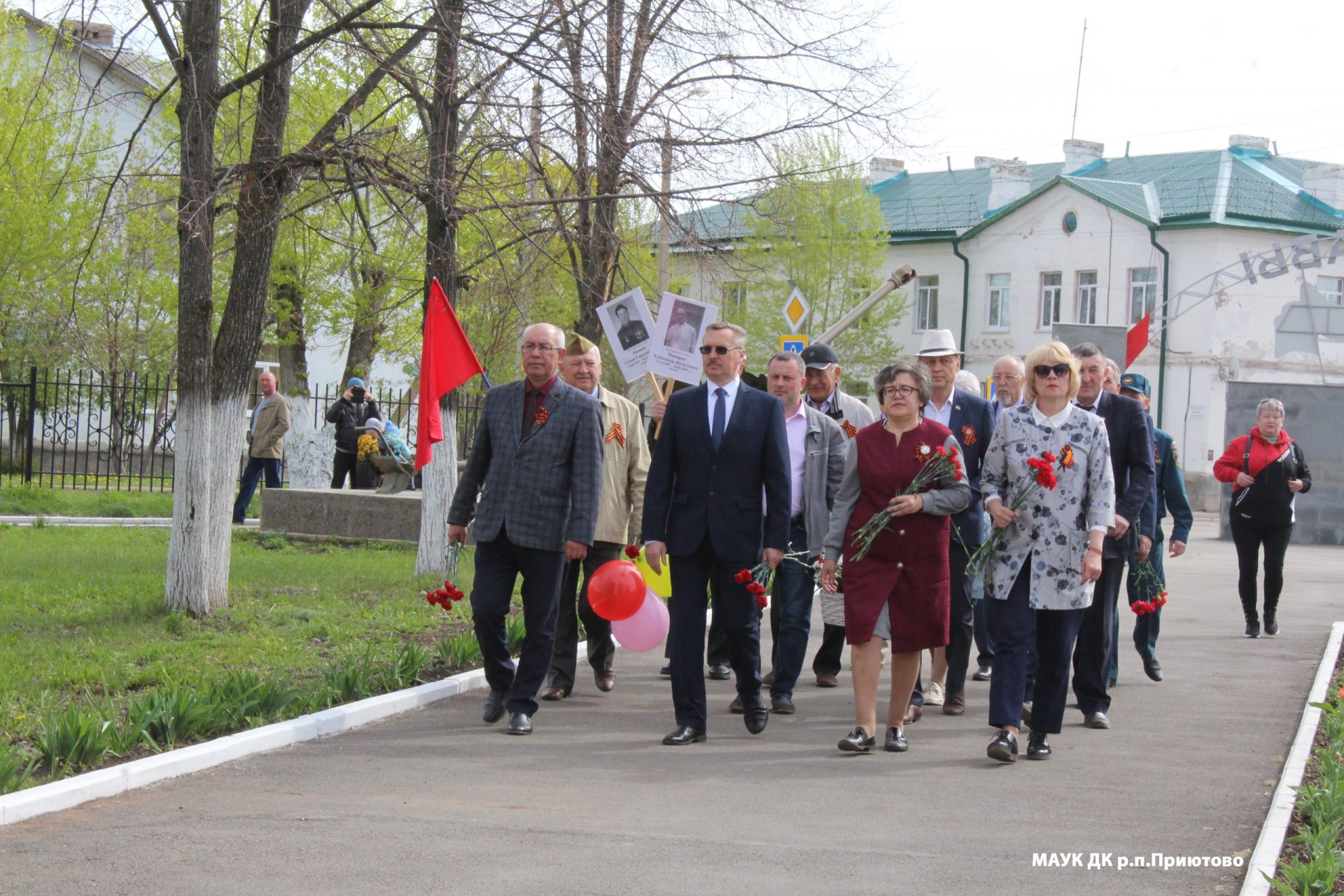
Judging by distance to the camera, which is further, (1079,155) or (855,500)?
(1079,155)

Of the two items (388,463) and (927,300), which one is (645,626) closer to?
(388,463)

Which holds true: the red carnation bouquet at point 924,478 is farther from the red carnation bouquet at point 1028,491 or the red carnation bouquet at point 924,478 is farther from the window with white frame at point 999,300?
the window with white frame at point 999,300

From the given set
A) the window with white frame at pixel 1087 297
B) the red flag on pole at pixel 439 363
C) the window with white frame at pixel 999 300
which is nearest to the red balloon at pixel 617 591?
the red flag on pole at pixel 439 363

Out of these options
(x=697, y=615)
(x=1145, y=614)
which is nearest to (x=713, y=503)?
(x=697, y=615)

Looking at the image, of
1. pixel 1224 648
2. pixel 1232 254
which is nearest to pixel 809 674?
pixel 1224 648

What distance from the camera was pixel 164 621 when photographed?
1023cm

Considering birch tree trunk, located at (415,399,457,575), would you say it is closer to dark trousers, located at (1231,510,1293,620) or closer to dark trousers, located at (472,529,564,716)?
dark trousers, located at (472,529,564,716)

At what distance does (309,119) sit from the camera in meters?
16.4

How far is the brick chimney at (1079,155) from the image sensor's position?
52.4 meters

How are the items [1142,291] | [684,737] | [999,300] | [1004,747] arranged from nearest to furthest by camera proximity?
[1004,747]
[684,737]
[1142,291]
[999,300]

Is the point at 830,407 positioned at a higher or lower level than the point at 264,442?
higher

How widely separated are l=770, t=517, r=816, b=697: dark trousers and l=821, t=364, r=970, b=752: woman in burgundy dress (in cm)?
105

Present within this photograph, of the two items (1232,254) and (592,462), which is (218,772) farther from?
(1232,254)

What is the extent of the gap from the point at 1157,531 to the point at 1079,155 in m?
45.8
